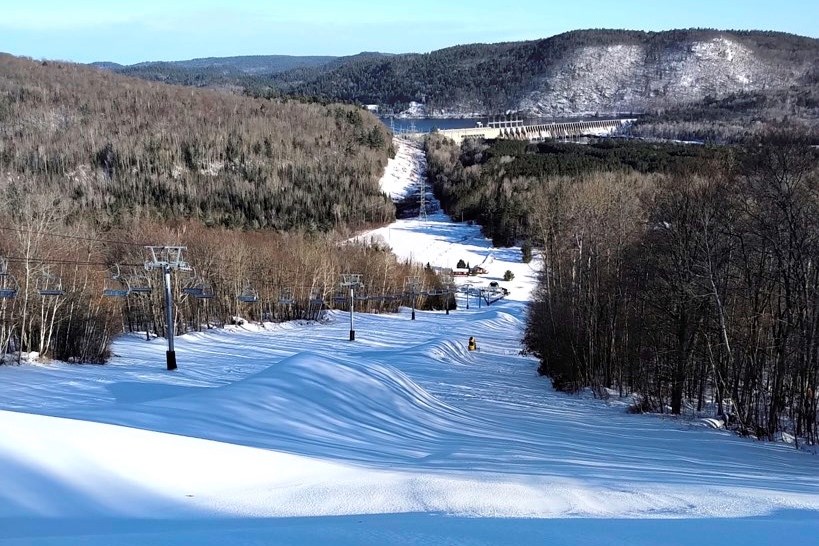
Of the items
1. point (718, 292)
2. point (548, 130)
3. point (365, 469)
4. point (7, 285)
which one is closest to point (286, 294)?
point (7, 285)

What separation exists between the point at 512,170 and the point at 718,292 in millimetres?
96050

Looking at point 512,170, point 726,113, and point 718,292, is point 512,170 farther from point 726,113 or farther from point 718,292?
point 718,292

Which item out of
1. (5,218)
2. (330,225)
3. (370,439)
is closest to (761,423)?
(370,439)

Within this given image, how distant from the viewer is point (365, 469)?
323 inches

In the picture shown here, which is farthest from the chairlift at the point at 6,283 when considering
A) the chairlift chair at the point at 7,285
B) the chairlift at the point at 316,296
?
the chairlift at the point at 316,296

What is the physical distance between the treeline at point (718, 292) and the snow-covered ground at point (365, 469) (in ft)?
7.13

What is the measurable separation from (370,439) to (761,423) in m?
12.4

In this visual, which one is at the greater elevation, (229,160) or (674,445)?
(229,160)

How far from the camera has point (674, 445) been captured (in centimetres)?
1548

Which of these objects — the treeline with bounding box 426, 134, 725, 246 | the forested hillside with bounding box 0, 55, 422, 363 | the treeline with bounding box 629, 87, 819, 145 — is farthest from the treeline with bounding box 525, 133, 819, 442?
the treeline with bounding box 629, 87, 819, 145

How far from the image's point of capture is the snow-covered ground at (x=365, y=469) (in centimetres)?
536

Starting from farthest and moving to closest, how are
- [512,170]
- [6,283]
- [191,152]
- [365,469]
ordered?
[191,152] < [512,170] < [6,283] < [365,469]

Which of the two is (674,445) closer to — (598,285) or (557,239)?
(598,285)

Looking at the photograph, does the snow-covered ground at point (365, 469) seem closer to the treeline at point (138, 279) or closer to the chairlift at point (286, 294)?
the treeline at point (138, 279)
